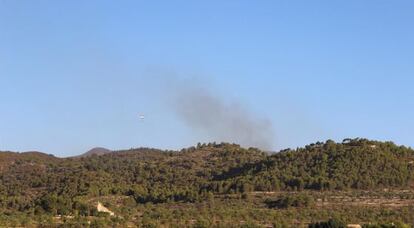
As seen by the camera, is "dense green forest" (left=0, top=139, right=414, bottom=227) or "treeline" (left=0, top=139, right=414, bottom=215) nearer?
"dense green forest" (left=0, top=139, right=414, bottom=227)

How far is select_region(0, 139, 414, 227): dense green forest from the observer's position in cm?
5991

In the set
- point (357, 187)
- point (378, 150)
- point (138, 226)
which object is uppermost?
point (378, 150)

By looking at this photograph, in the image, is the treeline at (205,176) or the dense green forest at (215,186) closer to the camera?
the dense green forest at (215,186)

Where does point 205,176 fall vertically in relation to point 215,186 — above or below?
above

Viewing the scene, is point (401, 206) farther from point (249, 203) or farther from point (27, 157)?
point (27, 157)

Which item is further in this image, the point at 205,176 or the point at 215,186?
the point at 205,176

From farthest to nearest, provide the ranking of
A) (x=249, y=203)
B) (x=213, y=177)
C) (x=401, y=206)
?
(x=213, y=177) → (x=249, y=203) → (x=401, y=206)

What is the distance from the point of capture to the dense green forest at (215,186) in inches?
2359

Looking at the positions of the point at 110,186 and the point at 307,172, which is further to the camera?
the point at 110,186

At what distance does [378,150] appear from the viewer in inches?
3691

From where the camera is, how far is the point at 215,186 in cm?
8719

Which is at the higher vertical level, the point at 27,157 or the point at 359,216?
the point at 27,157

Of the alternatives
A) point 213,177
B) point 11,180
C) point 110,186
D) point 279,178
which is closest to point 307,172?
point 279,178

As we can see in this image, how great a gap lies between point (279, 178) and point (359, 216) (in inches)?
1035
